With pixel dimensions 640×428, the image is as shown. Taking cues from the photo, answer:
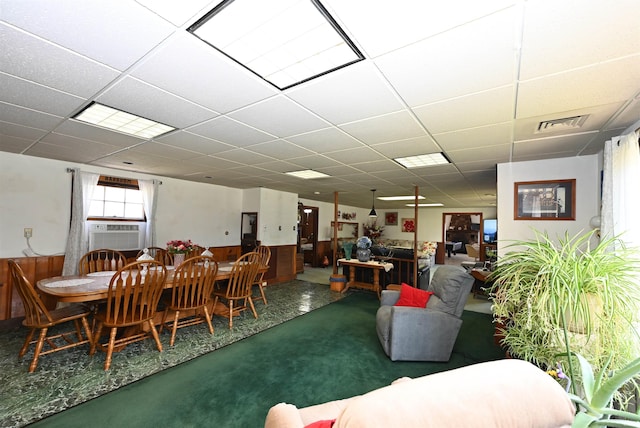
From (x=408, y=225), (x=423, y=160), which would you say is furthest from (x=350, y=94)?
(x=408, y=225)

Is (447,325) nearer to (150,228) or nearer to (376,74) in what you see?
(376,74)

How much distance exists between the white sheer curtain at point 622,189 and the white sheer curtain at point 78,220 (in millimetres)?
6467

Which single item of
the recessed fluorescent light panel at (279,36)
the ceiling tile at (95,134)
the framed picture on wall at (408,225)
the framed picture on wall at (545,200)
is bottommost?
the framed picture on wall at (408,225)

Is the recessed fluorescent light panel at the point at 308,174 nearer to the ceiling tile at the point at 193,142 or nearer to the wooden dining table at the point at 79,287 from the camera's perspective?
the ceiling tile at the point at 193,142

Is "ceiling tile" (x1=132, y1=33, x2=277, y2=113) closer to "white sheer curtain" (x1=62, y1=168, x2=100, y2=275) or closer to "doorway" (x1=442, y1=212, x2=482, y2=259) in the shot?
"white sheer curtain" (x1=62, y1=168, x2=100, y2=275)

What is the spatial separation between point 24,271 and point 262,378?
403 cm

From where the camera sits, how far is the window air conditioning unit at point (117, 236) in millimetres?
4366

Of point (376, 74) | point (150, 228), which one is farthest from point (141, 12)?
point (150, 228)

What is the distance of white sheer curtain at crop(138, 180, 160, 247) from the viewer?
16.2 feet

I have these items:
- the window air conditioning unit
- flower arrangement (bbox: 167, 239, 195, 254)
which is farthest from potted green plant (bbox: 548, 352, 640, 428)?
the window air conditioning unit

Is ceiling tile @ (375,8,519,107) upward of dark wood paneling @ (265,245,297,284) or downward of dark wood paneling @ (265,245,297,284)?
upward

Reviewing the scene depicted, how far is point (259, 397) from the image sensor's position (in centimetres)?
215

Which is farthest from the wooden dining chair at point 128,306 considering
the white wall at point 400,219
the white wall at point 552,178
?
the white wall at point 400,219

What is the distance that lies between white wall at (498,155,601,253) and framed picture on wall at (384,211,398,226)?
27.2 ft
